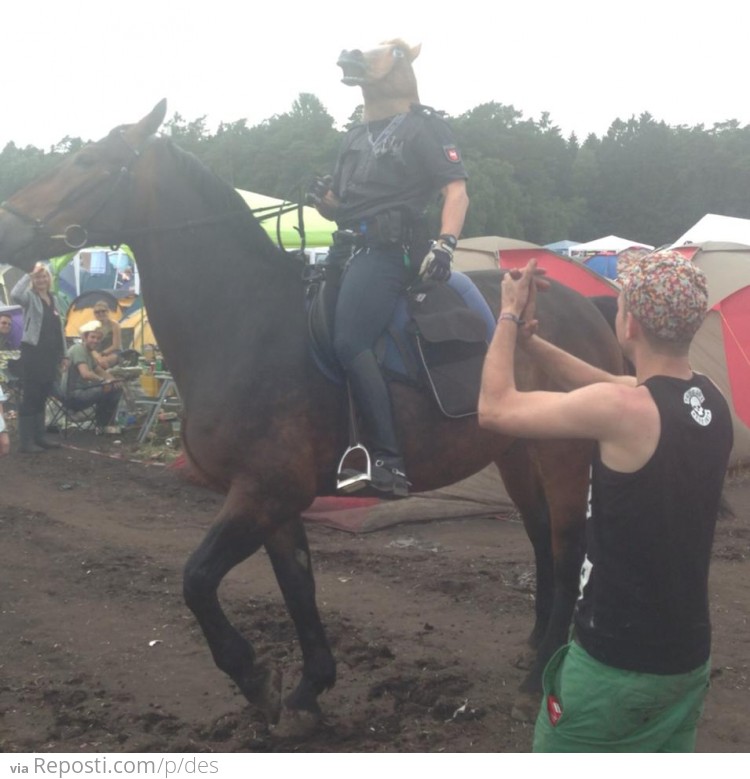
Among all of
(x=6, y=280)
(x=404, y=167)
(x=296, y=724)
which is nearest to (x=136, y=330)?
(x=404, y=167)

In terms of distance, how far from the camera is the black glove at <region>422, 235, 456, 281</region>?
4.30 m

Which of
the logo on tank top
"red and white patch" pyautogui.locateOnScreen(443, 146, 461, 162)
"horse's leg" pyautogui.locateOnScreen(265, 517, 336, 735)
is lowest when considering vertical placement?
"horse's leg" pyautogui.locateOnScreen(265, 517, 336, 735)

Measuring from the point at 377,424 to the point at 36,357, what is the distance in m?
8.87

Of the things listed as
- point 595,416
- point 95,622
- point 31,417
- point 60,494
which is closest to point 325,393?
point 595,416

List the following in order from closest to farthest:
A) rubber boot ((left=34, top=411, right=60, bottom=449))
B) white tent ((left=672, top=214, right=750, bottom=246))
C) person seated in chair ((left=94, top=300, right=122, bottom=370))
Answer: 1. rubber boot ((left=34, top=411, right=60, bottom=449))
2. person seated in chair ((left=94, top=300, right=122, bottom=370))
3. white tent ((left=672, top=214, right=750, bottom=246))

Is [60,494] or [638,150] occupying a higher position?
[638,150]

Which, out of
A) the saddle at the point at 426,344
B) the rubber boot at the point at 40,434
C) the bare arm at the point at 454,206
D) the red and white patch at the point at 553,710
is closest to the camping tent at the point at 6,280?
the rubber boot at the point at 40,434

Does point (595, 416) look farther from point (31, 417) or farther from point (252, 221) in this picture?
point (31, 417)

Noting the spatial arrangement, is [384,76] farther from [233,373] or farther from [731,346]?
[731,346]

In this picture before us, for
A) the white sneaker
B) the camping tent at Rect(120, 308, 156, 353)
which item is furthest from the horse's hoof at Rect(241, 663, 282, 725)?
the camping tent at Rect(120, 308, 156, 353)

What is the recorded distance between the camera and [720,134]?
3004 inches

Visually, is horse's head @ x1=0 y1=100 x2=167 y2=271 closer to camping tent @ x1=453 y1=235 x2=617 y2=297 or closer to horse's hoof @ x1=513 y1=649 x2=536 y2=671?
horse's hoof @ x1=513 y1=649 x2=536 y2=671

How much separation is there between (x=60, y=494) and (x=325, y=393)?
6.25 metres

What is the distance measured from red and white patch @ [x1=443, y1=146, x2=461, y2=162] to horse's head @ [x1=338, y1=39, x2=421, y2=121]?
0.36 m
